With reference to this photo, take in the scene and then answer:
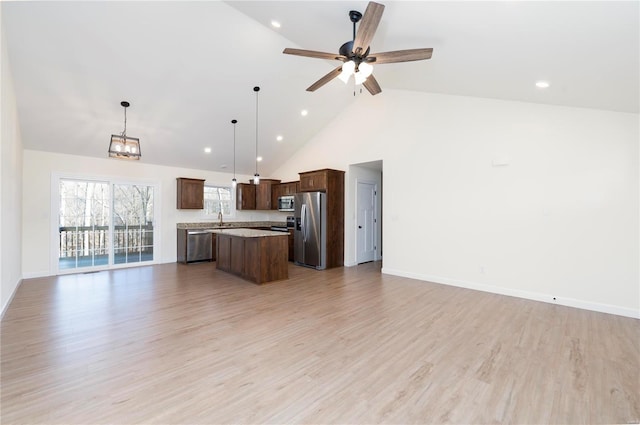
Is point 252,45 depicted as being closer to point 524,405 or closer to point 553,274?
point 524,405

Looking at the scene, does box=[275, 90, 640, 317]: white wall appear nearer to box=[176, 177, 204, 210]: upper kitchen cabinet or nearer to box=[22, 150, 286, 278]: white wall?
box=[176, 177, 204, 210]: upper kitchen cabinet

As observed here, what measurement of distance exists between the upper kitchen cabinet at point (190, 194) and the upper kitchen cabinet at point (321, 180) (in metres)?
2.76

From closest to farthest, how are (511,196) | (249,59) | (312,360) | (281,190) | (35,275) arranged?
1. (312,360)
2. (511,196)
3. (249,59)
4. (35,275)
5. (281,190)

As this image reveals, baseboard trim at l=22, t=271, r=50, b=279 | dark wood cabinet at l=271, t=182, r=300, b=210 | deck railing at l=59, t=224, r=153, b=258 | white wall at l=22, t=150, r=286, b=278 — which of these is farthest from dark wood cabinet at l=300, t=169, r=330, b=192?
baseboard trim at l=22, t=271, r=50, b=279

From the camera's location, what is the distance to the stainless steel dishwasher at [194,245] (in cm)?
702

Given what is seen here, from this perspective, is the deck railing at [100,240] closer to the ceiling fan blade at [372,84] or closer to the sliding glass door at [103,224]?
the sliding glass door at [103,224]

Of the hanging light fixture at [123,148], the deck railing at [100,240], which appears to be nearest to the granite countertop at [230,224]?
the deck railing at [100,240]

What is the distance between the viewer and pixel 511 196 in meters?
4.42

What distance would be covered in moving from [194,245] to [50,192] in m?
2.95

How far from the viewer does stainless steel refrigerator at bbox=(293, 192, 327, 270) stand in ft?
20.8

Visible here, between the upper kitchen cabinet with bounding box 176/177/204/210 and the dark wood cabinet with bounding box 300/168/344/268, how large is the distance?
9.41 ft

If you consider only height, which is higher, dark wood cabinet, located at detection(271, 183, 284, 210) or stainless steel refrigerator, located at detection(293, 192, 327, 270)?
dark wood cabinet, located at detection(271, 183, 284, 210)

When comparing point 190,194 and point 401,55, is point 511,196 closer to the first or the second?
point 401,55

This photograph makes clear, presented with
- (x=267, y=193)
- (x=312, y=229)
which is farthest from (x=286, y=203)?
(x=312, y=229)
